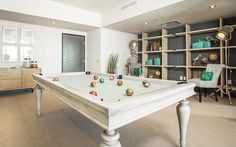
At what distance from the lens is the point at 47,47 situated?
4.97 meters

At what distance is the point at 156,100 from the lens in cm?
102

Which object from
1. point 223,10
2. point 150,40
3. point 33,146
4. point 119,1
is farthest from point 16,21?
point 223,10

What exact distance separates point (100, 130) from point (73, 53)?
418 centimetres

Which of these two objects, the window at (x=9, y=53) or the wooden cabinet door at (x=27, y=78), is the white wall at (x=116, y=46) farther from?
the window at (x=9, y=53)

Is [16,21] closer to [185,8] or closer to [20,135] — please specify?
[20,135]

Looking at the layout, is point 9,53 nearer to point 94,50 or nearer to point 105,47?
point 94,50

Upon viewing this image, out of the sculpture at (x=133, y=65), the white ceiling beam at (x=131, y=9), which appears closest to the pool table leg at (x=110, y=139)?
the white ceiling beam at (x=131, y=9)

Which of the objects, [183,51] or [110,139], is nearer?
[110,139]

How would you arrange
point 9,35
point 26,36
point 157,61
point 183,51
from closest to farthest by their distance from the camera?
point 9,35
point 26,36
point 183,51
point 157,61

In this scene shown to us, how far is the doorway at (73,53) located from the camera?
5367 millimetres

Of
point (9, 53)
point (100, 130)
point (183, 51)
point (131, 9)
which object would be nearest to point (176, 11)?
point (131, 9)

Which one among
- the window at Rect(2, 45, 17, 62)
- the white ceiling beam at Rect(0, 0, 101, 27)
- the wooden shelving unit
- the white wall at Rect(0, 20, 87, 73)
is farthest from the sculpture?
the window at Rect(2, 45, 17, 62)

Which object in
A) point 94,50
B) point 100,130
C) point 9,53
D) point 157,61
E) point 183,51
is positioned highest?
point 94,50

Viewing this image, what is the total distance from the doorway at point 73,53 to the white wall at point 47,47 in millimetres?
155
